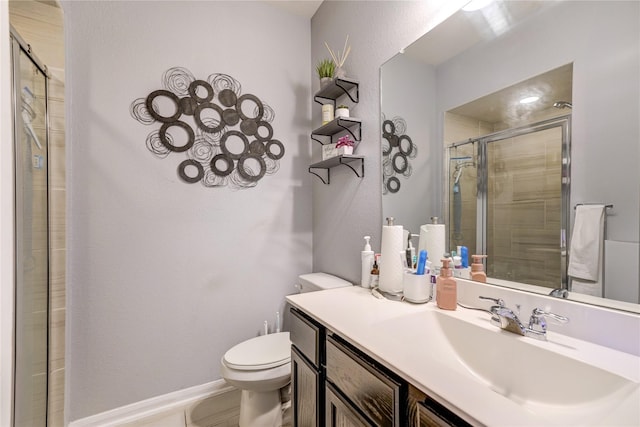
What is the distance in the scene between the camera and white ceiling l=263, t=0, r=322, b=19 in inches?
76.3

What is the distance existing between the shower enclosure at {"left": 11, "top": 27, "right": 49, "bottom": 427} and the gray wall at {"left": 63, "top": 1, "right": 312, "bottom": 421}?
19cm

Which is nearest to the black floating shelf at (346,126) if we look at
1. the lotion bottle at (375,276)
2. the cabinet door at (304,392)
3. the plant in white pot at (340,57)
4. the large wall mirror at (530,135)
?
the plant in white pot at (340,57)

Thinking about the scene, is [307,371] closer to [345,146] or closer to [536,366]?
[536,366]

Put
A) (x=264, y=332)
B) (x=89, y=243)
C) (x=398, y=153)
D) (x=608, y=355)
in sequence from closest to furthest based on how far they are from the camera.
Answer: (x=608, y=355) → (x=398, y=153) → (x=89, y=243) → (x=264, y=332)

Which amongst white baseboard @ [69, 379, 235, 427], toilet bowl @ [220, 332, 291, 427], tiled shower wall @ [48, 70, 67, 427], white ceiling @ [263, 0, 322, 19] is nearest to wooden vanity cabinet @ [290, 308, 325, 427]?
toilet bowl @ [220, 332, 291, 427]

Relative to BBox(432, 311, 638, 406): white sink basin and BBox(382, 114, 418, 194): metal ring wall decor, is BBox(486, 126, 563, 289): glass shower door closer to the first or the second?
BBox(432, 311, 638, 406): white sink basin

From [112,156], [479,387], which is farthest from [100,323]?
[479,387]

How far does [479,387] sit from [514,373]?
28 cm

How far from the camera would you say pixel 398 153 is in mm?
1378

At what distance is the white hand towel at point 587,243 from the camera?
751 mm

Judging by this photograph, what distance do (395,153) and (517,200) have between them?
2.00ft

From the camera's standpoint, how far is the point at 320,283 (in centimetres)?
170

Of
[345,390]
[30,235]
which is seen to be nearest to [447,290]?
[345,390]

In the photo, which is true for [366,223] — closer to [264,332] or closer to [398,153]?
[398,153]
